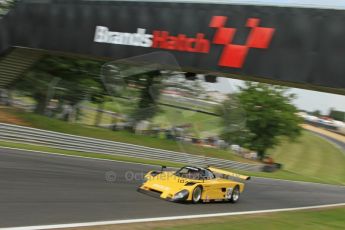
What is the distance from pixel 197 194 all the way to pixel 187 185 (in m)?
0.51

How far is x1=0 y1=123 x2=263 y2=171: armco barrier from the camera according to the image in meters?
17.6

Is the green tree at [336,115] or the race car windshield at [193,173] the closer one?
the race car windshield at [193,173]

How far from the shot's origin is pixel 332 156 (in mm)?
55438

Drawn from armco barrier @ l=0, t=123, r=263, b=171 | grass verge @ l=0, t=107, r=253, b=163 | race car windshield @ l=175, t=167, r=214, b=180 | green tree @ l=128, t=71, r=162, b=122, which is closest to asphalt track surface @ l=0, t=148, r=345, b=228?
race car windshield @ l=175, t=167, r=214, b=180

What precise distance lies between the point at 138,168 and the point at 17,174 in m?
7.15

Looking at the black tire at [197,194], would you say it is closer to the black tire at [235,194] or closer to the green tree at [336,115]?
the black tire at [235,194]

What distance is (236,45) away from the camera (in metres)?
13.7

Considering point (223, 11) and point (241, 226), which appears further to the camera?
point (223, 11)

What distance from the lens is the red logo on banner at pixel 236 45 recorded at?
1323cm

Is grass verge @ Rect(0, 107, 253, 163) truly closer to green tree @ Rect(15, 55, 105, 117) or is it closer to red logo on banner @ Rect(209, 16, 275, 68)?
green tree @ Rect(15, 55, 105, 117)

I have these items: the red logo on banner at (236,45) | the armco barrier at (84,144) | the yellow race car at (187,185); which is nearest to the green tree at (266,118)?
the armco barrier at (84,144)

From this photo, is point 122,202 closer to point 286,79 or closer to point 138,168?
point 286,79

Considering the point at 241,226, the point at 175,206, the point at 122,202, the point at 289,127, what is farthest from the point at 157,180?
the point at 289,127

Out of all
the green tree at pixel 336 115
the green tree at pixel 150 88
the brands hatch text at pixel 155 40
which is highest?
the brands hatch text at pixel 155 40
